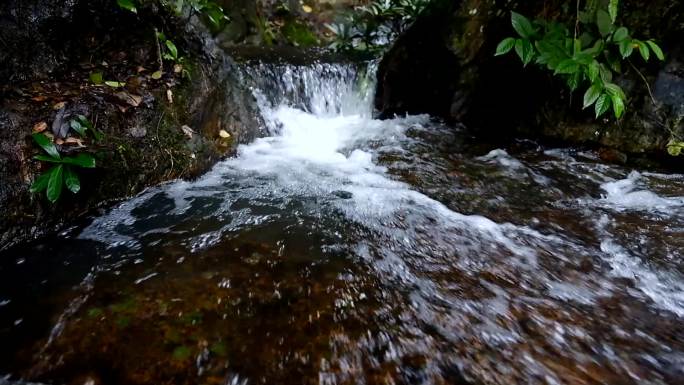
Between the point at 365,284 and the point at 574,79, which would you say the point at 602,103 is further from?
the point at 365,284

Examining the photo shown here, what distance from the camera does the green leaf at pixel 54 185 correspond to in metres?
2.19

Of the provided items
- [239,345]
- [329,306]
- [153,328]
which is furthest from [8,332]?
[329,306]

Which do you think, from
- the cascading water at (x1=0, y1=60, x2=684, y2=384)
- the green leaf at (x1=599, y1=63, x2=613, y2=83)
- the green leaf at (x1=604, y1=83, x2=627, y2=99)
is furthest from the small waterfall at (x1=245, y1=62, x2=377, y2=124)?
the green leaf at (x1=604, y1=83, x2=627, y2=99)

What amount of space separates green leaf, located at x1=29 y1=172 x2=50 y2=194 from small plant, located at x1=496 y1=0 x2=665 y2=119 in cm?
Answer: 393

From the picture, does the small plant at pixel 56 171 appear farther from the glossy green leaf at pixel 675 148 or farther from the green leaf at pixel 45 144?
the glossy green leaf at pixel 675 148

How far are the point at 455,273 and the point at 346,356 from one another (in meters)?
0.90

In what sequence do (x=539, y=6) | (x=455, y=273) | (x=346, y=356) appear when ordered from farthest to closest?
1. (x=539, y=6)
2. (x=455, y=273)
3. (x=346, y=356)

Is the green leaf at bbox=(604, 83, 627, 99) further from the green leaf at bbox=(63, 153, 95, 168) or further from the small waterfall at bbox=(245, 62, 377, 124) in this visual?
the green leaf at bbox=(63, 153, 95, 168)

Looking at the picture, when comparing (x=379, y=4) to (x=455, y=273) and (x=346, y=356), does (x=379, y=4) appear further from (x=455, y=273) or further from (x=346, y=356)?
(x=346, y=356)

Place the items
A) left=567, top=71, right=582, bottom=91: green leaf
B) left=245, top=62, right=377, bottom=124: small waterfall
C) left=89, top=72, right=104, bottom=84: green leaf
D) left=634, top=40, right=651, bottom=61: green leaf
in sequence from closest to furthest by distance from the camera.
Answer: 1. left=89, top=72, right=104, bottom=84: green leaf
2. left=634, top=40, right=651, bottom=61: green leaf
3. left=567, top=71, right=582, bottom=91: green leaf
4. left=245, top=62, right=377, bottom=124: small waterfall

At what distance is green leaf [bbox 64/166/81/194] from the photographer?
2.27 metres

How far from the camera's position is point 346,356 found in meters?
1.55

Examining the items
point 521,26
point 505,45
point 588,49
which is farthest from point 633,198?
point 521,26

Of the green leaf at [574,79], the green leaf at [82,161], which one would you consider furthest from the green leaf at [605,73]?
the green leaf at [82,161]
